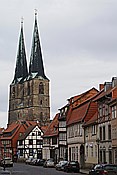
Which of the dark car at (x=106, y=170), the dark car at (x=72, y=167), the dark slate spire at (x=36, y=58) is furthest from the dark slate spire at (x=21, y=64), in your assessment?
the dark car at (x=106, y=170)

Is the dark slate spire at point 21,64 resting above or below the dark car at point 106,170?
above

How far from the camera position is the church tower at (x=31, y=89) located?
176875 mm

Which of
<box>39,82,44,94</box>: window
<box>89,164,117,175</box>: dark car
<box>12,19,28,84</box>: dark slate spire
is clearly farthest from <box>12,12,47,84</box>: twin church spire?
<box>89,164,117,175</box>: dark car

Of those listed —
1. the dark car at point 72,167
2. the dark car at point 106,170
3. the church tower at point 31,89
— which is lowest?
the dark car at point 72,167

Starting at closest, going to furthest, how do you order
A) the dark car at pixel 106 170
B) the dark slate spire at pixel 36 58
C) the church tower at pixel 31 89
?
the dark car at pixel 106 170 → the dark slate spire at pixel 36 58 → the church tower at pixel 31 89

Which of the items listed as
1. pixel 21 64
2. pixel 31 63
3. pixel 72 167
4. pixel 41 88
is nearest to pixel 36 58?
pixel 31 63

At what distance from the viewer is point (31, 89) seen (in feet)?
602

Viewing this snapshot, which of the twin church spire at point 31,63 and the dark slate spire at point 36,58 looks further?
the twin church spire at point 31,63

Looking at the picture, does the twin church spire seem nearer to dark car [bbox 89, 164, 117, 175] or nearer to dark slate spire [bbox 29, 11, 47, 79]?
dark slate spire [bbox 29, 11, 47, 79]

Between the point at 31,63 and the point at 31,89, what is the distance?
10860mm

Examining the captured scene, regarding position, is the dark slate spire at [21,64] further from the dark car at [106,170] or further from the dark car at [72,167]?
the dark car at [106,170]

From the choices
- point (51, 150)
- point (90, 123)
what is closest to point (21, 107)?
point (51, 150)

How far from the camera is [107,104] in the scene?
2312 inches

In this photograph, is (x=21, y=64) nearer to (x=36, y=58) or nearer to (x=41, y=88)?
(x=41, y=88)
